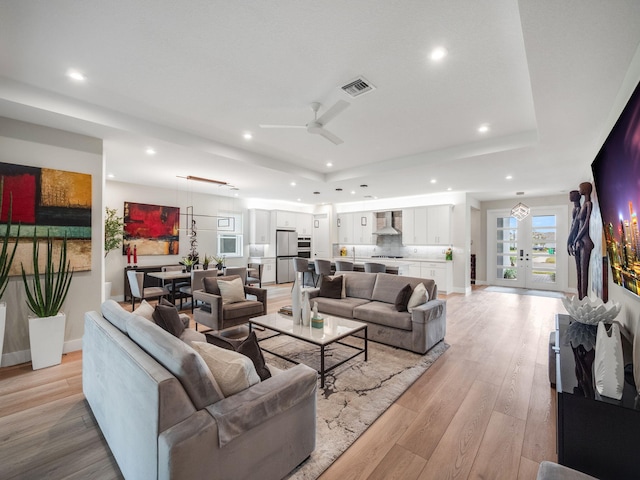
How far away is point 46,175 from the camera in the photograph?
130 inches

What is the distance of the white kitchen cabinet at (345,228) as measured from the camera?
387 inches

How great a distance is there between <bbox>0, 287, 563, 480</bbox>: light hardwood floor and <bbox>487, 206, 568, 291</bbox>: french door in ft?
19.1

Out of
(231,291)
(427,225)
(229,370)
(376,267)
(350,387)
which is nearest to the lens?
(229,370)

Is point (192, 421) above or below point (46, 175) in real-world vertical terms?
below

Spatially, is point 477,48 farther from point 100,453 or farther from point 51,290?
point 51,290

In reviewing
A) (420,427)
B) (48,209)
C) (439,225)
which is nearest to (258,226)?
(439,225)

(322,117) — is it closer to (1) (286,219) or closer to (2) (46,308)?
(2) (46,308)

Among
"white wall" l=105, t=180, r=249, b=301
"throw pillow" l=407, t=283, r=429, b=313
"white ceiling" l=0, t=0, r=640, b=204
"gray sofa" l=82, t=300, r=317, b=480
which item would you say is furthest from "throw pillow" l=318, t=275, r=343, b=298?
"white wall" l=105, t=180, r=249, b=301

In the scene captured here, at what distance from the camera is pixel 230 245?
29.1 ft

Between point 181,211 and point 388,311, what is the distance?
6.22 meters

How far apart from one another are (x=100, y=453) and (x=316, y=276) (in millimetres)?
6191

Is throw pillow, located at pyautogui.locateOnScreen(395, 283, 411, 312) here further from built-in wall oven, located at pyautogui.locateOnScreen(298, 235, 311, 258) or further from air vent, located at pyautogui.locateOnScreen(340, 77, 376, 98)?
built-in wall oven, located at pyautogui.locateOnScreen(298, 235, 311, 258)

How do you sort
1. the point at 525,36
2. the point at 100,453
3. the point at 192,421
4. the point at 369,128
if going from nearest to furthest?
1. the point at 192,421
2. the point at 525,36
3. the point at 100,453
4. the point at 369,128

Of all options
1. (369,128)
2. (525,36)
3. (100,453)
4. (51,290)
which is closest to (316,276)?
(369,128)
